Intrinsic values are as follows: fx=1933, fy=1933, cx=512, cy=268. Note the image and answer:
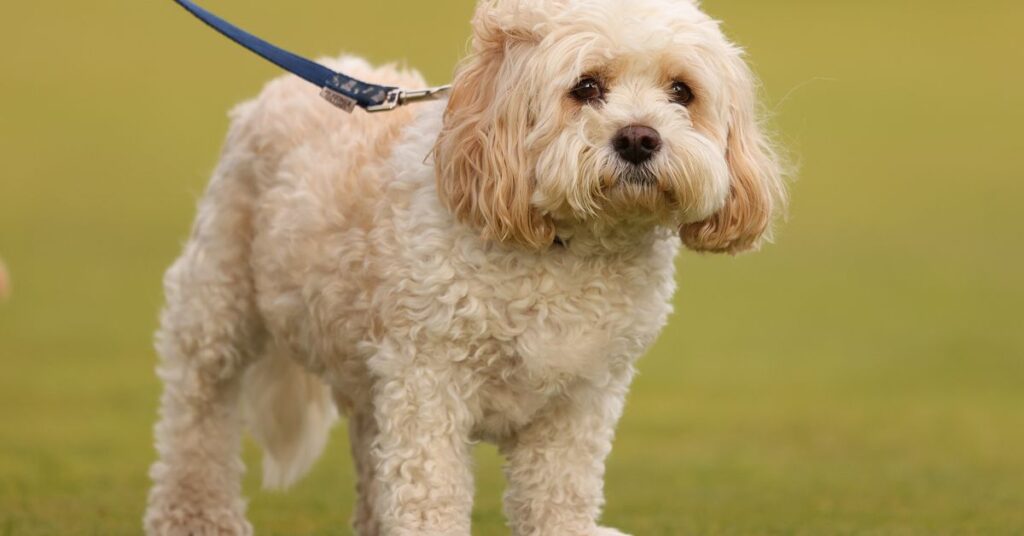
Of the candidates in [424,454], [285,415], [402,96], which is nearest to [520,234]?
[424,454]

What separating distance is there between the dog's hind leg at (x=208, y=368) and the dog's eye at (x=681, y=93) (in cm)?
210

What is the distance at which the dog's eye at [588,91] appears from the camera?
221 inches

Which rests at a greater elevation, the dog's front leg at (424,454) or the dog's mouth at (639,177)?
the dog's mouth at (639,177)

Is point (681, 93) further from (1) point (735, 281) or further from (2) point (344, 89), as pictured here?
(1) point (735, 281)

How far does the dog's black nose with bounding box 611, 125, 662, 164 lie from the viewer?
5.42m

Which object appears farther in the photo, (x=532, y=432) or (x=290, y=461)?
(x=290, y=461)

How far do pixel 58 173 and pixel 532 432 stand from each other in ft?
56.9

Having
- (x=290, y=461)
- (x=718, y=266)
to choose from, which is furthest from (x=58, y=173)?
(x=290, y=461)

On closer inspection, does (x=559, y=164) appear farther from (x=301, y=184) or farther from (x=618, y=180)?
(x=301, y=184)

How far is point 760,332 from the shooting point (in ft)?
55.4

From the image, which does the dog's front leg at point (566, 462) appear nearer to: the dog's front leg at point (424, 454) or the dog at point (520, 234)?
the dog at point (520, 234)

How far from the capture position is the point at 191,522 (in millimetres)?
7289

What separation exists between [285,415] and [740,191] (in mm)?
2851

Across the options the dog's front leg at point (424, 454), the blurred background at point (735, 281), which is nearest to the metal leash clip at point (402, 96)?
the blurred background at point (735, 281)
